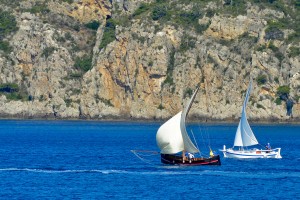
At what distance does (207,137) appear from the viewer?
176500mm

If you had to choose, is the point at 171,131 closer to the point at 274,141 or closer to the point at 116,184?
the point at 116,184

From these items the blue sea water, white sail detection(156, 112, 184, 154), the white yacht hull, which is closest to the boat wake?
the blue sea water

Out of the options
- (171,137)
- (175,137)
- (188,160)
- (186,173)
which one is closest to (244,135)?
(188,160)

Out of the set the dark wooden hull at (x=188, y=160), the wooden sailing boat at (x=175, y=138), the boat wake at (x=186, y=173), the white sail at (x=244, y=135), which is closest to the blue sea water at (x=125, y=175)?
the boat wake at (x=186, y=173)

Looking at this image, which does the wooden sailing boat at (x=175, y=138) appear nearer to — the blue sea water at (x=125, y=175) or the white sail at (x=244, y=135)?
the blue sea water at (x=125, y=175)

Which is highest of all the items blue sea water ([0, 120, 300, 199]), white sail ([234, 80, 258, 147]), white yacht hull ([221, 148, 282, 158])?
white sail ([234, 80, 258, 147])

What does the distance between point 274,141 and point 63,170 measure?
6252cm

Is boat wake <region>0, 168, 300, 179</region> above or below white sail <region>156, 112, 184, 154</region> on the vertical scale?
below

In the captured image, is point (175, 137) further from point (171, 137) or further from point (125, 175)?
point (125, 175)

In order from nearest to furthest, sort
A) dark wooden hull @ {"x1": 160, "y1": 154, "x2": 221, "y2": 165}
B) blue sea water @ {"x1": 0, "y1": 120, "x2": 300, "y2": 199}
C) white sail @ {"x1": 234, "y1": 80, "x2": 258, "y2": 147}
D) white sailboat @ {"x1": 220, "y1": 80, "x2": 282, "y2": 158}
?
1. blue sea water @ {"x1": 0, "y1": 120, "x2": 300, "y2": 199}
2. dark wooden hull @ {"x1": 160, "y1": 154, "x2": 221, "y2": 165}
3. white sailboat @ {"x1": 220, "y1": 80, "x2": 282, "y2": 158}
4. white sail @ {"x1": 234, "y1": 80, "x2": 258, "y2": 147}

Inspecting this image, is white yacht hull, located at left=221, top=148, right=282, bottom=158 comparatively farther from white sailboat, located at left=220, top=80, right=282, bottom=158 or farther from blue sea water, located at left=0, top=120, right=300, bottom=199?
blue sea water, located at left=0, top=120, right=300, bottom=199

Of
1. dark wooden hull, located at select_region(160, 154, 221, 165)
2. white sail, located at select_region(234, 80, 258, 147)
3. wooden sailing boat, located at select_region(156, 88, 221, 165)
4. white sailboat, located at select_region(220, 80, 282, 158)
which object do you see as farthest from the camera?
white sail, located at select_region(234, 80, 258, 147)

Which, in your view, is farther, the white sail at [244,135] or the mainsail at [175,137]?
the white sail at [244,135]

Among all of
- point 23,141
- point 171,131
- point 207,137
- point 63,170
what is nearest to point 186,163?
point 171,131
